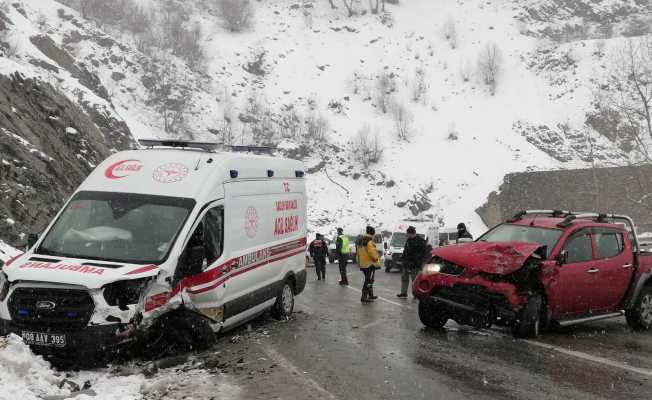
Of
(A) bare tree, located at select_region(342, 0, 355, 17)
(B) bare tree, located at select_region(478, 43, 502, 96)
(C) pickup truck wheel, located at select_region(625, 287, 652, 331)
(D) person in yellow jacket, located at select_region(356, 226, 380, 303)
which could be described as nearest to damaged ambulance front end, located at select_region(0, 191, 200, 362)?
(D) person in yellow jacket, located at select_region(356, 226, 380, 303)

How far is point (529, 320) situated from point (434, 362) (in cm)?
202

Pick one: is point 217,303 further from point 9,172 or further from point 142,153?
point 9,172

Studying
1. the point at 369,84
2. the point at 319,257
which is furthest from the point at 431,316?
the point at 369,84

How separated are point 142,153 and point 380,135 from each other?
4808 cm

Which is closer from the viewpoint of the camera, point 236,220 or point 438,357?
point 438,357

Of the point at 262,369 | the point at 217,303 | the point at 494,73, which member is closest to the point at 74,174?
the point at 217,303

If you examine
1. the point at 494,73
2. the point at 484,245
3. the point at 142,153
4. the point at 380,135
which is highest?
the point at 494,73

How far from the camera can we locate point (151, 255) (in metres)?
7.73

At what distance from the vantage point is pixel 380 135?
56.5 metres

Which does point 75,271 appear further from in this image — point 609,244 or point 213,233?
point 609,244

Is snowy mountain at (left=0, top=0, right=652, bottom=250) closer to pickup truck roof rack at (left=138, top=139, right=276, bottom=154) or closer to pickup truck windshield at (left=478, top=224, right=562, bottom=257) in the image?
pickup truck roof rack at (left=138, top=139, right=276, bottom=154)

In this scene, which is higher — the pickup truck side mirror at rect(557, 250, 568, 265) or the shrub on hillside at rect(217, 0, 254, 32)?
the shrub on hillside at rect(217, 0, 254, 32)

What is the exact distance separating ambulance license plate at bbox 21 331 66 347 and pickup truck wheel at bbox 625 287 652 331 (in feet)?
30.5

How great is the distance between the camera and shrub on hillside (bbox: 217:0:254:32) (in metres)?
68.4
